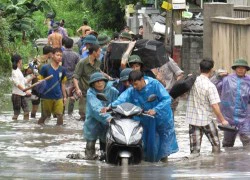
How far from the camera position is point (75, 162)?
45.0 feet

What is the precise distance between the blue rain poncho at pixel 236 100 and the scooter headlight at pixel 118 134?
2.91m

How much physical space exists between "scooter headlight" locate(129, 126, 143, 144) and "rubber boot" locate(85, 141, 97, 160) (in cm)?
148

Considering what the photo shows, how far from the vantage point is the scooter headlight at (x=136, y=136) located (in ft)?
41.2

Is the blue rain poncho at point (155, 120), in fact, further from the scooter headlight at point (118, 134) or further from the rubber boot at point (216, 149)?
the rubber boot at point (216, 149)

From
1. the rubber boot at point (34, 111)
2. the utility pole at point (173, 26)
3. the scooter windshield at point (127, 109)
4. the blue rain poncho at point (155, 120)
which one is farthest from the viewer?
the utility pole at point (173, 26)

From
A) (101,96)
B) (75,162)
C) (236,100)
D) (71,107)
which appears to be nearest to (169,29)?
(71,107)

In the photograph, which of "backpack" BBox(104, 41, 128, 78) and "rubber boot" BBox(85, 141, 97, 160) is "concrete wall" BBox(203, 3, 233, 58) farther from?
"rubber boot" BBox(85, 141, 97, 160)

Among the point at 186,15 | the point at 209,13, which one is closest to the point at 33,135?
the point at 209,13

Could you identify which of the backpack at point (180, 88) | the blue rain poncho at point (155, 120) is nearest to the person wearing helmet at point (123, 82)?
the backpack at point (180, 88)

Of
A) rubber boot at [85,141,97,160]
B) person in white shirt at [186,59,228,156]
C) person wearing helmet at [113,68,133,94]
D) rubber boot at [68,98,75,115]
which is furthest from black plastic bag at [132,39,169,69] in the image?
rubber boot at [68,98,75,115]

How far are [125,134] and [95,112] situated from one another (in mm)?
1000

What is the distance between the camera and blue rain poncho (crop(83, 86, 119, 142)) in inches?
531

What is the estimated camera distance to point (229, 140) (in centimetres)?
1522

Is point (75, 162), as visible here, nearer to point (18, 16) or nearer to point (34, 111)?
point (18, 16)
